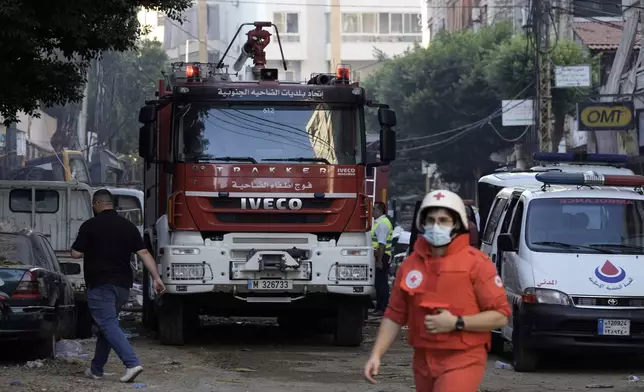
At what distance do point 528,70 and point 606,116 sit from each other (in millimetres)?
13801

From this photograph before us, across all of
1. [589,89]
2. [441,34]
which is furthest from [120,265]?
[441,34]

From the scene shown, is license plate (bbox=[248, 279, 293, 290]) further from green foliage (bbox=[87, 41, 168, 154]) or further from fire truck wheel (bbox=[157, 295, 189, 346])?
green foliage (bbox=[87, 41, 168, 154])

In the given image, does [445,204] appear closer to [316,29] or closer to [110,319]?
[110,319]

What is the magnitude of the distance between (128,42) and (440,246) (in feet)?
33.5

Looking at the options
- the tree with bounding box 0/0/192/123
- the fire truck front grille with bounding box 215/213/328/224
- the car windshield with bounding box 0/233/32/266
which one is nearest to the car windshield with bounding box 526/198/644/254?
the fire truck front grille with bounding box 215/213/328/224

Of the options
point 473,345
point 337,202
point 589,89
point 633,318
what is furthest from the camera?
point 589,89

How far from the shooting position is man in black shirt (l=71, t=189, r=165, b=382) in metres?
11.1

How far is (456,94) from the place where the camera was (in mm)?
53750

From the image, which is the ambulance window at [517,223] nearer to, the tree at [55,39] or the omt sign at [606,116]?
the tree at [55,39]

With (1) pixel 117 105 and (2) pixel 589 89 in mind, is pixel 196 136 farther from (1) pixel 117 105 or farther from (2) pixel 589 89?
(1) pixel 117 105

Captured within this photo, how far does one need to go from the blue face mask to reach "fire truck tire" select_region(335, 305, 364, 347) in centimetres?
878

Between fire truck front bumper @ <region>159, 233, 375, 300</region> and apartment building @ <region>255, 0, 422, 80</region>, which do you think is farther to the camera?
apartment building @ <region>255, 0, 422, 80</region>

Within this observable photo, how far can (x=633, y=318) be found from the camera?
40.2 ft

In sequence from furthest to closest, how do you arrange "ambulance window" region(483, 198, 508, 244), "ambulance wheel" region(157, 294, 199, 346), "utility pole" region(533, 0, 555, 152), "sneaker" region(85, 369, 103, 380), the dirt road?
"utility pole" region(533, 0, 555, 152)
"ambulance window" region(483, 198, 508, 244)
"ambulance wheel" region(157, 294, 199, 346)
"sneaker" region(85, 369, 103, 380)
the dirt road
